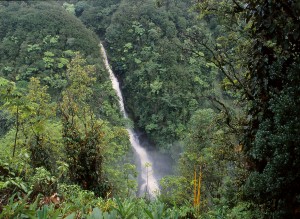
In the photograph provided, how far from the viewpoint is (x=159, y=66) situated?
27203 mm

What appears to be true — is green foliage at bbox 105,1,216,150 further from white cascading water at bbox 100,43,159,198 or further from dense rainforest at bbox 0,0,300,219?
white cascading water at bbox 100,43,159,198

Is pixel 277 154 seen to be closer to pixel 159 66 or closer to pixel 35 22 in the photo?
pixel 159 66

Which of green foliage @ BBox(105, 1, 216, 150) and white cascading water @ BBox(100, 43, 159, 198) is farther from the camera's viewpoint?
green foliage @ BBox(105, 1, 216, 150)

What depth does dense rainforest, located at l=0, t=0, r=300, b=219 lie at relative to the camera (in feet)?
13.4

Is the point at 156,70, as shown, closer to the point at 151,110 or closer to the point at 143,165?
the point at 151,110

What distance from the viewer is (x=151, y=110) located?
26.0 metres

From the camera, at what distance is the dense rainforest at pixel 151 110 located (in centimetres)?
409

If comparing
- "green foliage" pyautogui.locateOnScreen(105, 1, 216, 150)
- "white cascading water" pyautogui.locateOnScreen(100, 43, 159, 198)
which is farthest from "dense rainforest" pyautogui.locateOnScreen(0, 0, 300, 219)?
"white cascading water" pyautogui.locateOnScreen(100, 43, 159, 198)

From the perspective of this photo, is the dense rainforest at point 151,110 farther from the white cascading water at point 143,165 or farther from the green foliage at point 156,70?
the white cascading water at point 143,165

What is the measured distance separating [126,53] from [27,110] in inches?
959

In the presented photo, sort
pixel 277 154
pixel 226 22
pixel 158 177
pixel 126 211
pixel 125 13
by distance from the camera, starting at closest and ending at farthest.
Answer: pixel 126 211 → pixel 277 154 → pixel 226 22 → pixel 158 177 → pixel 125 13

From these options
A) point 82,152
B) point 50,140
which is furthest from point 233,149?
point 50,140

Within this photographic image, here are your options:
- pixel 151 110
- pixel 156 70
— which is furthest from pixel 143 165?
pixel 156 70

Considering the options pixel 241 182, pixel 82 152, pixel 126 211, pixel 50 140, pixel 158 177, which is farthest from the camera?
pixel 158 177
